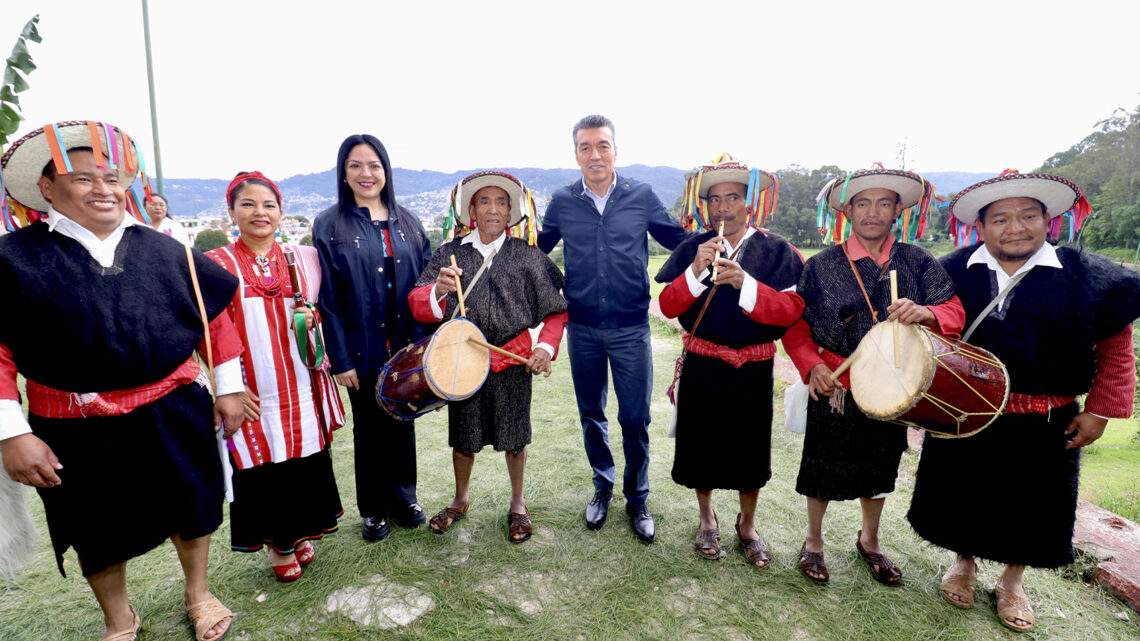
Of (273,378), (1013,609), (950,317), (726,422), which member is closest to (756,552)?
(726,422)

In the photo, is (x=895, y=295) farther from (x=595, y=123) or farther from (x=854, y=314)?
(x=595, y=123)

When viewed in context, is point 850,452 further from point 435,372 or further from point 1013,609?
point 435,372

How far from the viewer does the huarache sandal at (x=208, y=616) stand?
230 centimetres

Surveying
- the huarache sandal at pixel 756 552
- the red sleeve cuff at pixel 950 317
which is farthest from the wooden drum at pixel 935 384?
the huarache sandal at pixel 756 552

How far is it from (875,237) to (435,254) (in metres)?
2.20

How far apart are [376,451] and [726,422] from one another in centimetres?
192

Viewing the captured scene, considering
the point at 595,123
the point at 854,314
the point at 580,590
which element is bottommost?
the point at 580,590

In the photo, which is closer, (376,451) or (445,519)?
(376,451)

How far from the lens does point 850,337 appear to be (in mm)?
2475

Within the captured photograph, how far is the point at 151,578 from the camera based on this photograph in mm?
2697

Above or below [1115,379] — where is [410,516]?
below

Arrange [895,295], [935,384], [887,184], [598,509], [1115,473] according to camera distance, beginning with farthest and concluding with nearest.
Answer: [1115,473], [598,509], [887,184], [895,295], [935,384]

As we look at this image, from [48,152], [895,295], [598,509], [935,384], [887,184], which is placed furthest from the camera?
[598,509]

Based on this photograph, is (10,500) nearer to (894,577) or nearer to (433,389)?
(433,389)
